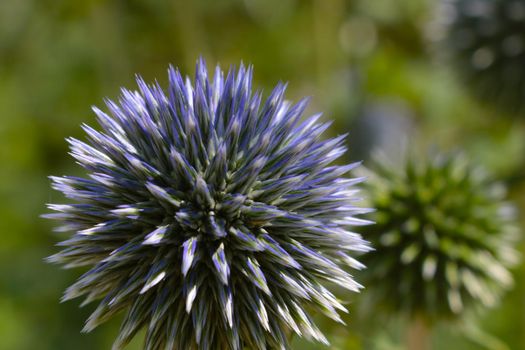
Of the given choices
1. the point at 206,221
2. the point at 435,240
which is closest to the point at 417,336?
the point at 435,240

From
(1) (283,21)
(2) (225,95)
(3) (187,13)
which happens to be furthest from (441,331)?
(2) (225,95)

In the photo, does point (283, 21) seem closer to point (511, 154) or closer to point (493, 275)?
point (511, 154)

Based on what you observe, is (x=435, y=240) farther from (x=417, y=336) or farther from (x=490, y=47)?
(x=490, y=47)

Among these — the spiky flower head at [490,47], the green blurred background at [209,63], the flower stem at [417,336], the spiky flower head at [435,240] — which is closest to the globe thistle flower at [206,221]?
the spiky flower head at [435,240]

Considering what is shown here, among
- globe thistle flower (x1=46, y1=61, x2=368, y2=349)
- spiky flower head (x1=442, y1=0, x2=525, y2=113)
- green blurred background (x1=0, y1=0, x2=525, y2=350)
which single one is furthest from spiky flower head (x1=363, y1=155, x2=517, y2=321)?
spiky flower head (x1=442, y1=0, x2=525, y2=113)

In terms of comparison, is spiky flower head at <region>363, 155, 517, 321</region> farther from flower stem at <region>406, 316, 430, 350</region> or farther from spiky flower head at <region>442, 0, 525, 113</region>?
spiky flower head at <region>442, 0, 525, 113</region>

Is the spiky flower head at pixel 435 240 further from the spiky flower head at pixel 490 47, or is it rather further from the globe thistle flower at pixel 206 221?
the spiky flower head at pixel 490 47
